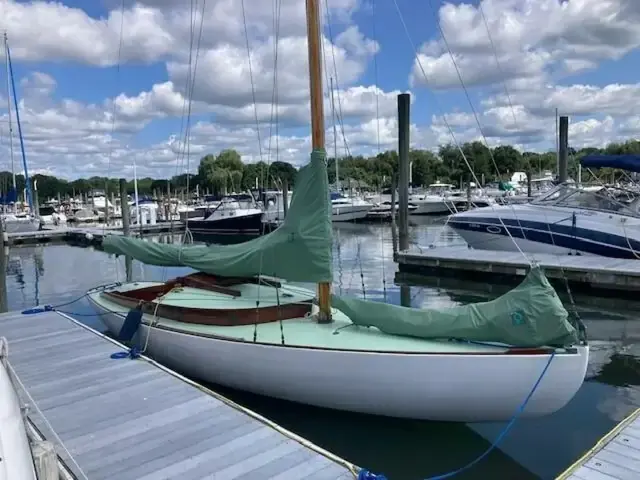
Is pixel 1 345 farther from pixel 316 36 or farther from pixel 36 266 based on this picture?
pixel 36 266

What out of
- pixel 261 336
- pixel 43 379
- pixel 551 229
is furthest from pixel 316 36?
pixel 551 229

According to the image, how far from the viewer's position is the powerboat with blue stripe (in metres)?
15.5

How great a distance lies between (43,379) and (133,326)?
66.8 inches

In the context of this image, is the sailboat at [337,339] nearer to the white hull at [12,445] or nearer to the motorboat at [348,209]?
the white hull at [12,445]

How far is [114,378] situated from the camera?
6.79m

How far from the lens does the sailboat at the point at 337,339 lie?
5.73 m

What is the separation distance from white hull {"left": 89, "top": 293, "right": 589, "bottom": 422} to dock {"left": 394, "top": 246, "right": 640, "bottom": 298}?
6372 millimetres

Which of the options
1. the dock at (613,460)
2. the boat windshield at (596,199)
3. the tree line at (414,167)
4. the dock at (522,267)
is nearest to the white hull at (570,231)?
the boat windshield at (596,199)

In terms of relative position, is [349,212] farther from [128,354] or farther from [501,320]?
[501,320]

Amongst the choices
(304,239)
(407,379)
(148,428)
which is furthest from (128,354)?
(407,379)

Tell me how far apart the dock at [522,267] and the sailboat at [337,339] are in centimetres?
612

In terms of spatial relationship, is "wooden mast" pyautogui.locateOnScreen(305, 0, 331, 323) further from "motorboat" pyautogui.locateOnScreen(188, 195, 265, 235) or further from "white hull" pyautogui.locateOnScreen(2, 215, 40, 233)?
"white hull" pyautogui.locateOnScreen(2, 215, 40, 233)

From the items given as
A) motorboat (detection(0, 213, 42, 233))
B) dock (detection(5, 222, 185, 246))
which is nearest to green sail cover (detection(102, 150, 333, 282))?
dock (detection(5, 222, 185, 246))

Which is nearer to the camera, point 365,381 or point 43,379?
point 365,381
